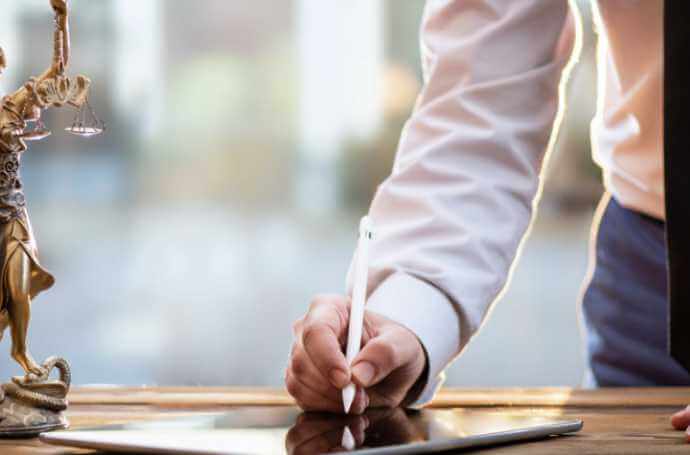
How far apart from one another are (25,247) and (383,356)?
0.26m

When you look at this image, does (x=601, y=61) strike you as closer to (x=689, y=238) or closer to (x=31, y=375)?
(x=689, y=238)

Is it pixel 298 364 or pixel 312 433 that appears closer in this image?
pixel 312 433

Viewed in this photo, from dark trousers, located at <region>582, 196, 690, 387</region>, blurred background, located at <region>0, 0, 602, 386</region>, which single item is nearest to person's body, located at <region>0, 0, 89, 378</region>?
dark trousers, located at <region>582, 196, 690, 387</region>

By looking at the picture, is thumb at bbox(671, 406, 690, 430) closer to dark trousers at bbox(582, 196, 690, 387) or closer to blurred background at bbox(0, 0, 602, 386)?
dark trousers at bbox(582, 196, 690, 387)

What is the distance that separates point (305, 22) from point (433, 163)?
8511 mm

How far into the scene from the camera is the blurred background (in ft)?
23.1

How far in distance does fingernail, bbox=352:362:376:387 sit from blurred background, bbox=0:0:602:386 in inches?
214

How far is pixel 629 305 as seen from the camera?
1.28 metres

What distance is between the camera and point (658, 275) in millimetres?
1259

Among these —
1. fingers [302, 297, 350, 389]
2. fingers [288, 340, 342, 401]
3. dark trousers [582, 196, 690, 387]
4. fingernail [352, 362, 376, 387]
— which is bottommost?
dark trousers [582, 196, 690, 387]

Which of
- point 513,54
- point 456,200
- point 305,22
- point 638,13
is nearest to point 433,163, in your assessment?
point 456,200

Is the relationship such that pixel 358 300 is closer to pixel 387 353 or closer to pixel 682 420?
pixel 387 353

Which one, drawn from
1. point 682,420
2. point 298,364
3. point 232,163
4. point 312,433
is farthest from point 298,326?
point 232,163

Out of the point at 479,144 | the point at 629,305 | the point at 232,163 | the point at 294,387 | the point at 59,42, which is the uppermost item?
the point at 59,42
